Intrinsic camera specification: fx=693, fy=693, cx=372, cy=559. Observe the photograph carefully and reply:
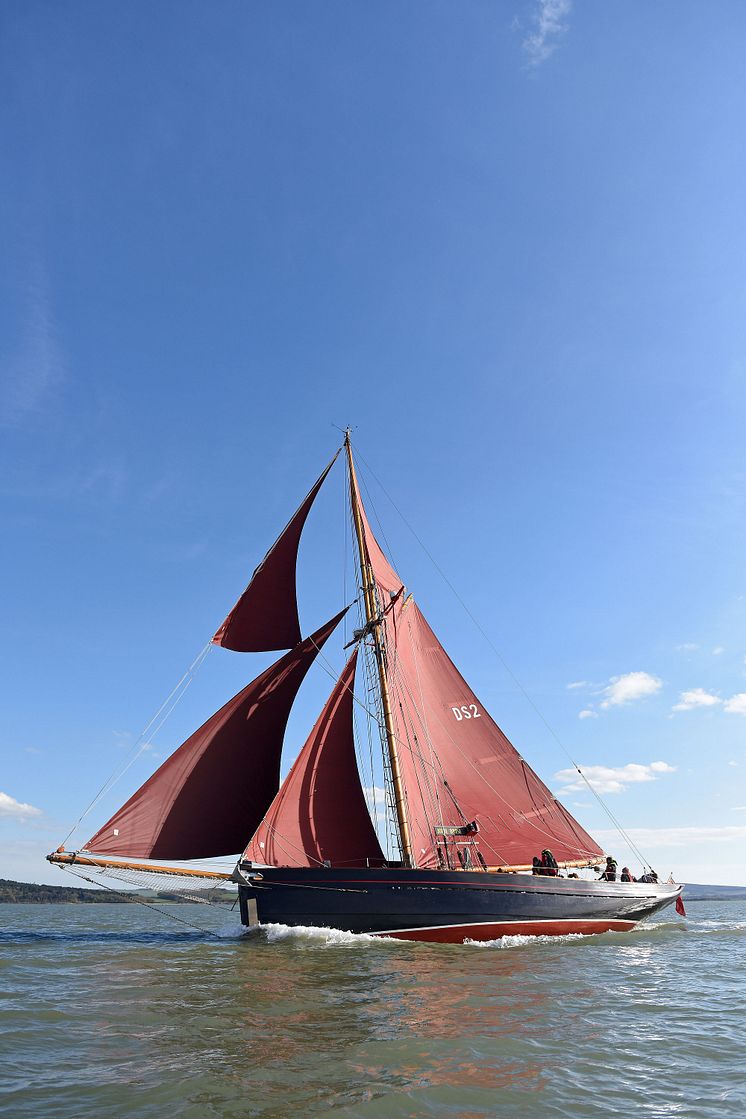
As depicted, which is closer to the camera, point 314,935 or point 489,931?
point 314,935

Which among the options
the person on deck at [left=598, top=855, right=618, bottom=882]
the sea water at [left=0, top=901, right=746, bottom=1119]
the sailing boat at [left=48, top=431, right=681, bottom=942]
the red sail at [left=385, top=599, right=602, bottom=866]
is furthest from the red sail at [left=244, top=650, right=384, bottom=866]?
the person on deck at [left=598, top=855, right=618, bottom=882]

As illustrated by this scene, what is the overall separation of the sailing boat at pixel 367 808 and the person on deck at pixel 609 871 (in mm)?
608

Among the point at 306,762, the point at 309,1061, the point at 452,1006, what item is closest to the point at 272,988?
the point at 452,1006

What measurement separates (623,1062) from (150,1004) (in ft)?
27.2

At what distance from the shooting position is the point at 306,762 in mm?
24828

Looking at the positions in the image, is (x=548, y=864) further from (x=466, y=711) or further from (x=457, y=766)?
(x=466, y=711)

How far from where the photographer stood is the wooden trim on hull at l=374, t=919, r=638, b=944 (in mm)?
22656

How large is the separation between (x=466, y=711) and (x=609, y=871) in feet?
31.0

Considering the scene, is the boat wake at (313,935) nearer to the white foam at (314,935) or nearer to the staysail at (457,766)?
the white foam at (314,935)

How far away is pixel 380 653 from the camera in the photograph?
28859 mm

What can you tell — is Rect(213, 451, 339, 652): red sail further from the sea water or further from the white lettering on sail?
the sea water

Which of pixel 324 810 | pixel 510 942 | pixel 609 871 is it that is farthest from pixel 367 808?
pixel 609 871

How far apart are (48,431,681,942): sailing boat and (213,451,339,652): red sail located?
57mm

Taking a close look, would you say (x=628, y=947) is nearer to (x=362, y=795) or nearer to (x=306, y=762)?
(x=362, y=795)
